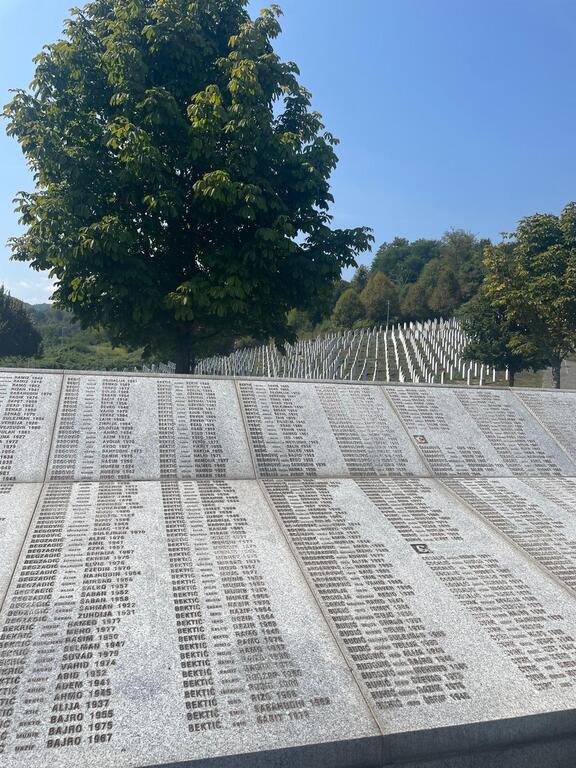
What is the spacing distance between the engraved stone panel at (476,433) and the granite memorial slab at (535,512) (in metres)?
0.27

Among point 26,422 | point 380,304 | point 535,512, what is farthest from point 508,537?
point 380,304

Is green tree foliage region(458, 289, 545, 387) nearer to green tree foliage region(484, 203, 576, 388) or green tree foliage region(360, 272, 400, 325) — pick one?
green tree foliage region(484, 203, 576, 388)

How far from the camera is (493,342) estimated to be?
26.3 meters

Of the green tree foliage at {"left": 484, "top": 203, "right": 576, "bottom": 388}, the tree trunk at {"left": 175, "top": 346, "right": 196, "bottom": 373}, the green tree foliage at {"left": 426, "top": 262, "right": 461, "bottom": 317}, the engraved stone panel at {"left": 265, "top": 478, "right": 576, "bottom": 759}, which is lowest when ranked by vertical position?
the engraved stone panel at {"left": 265, "top": 478, "right": 576, "bottom": 759}

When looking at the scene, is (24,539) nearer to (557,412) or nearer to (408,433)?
(408,433)

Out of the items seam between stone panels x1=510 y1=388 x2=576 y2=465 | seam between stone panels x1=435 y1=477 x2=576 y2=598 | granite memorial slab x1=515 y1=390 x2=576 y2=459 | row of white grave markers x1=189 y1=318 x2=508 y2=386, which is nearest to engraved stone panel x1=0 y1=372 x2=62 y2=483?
seam between stone panels x1=435 y1=477 x2=576 y2=598

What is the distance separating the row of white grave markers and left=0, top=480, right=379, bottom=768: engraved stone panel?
27.6 m

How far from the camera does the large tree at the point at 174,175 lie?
390 inches

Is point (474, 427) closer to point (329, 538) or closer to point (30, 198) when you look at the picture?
point (329, 538)

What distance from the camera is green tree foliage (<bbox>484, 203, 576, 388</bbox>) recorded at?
20.1m

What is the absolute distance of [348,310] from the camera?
199ft

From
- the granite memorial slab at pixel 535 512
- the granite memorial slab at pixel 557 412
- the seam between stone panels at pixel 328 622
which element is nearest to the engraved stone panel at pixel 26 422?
the seam between stone panels at pixel 328 622

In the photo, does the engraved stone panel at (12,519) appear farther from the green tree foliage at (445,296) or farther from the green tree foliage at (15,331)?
the green tree foliage at (445,296)

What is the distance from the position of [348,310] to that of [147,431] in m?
55.4
